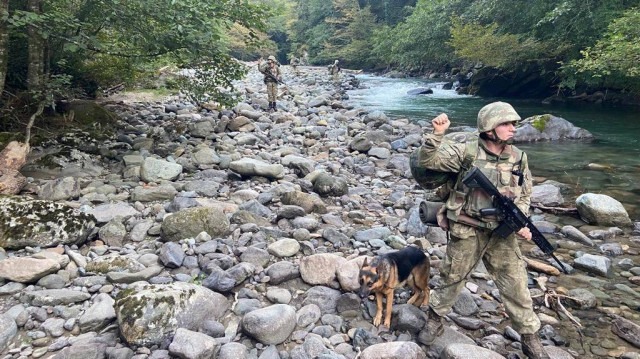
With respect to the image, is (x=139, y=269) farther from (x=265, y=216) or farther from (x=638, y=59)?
(x=638, y=59)

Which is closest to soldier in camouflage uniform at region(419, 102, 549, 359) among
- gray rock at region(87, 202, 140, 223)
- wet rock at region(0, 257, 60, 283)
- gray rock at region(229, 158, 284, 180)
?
wet rock at region(0, 257, 60, 283)

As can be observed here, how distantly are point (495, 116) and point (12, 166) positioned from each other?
273 inches

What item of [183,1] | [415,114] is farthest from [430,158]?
[415,114]

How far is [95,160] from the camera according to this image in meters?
7.79

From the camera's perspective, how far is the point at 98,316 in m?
3.48

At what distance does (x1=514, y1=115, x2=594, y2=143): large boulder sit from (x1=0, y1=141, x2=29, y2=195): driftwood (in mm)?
13250

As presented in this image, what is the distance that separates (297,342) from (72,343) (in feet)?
6.05

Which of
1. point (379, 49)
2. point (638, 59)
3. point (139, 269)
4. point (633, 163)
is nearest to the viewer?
point (139, 269)

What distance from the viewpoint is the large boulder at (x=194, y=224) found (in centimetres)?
505

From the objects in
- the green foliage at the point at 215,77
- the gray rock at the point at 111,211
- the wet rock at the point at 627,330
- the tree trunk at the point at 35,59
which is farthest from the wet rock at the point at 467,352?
the tree trunk at the point at 35,59

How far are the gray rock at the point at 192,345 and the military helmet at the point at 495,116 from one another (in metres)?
2.81

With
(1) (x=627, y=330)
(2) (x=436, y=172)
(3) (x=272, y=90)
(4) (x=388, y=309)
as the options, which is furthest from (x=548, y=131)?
(4) (x=388, y=309)

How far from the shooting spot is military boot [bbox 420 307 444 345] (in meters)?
3.65

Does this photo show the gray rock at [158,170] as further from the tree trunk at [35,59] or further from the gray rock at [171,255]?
the gray rock at [171,255]
